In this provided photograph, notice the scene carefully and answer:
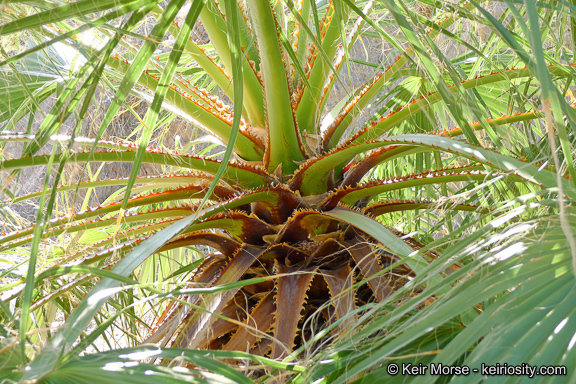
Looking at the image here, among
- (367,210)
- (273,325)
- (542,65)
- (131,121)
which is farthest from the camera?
(131,121)

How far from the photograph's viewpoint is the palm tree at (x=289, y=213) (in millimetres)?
392

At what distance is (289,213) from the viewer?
79 centimetres

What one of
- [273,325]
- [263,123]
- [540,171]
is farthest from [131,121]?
[540,171]

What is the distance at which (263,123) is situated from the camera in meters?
0.90

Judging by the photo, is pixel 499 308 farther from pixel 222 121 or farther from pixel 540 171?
pixel 222 121

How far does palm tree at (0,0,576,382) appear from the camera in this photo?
0.39 metres

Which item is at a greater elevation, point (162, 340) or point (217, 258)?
point (217, 258)

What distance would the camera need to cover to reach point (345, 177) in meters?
0.83

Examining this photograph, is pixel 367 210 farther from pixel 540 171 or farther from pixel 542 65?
pixel 542 65

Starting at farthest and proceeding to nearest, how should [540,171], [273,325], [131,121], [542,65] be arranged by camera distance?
[131,121] < [273,325] < [540,171] < [542,65]

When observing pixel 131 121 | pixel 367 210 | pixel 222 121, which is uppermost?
pixel 131 121

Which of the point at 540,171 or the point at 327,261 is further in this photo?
the point at 327,261

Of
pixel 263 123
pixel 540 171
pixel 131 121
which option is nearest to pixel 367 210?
pixel 263 123

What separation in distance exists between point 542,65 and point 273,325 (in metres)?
0.49
